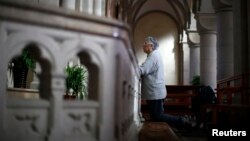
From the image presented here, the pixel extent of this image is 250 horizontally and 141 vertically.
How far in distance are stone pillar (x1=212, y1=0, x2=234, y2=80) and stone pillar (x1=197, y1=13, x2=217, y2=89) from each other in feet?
12.2

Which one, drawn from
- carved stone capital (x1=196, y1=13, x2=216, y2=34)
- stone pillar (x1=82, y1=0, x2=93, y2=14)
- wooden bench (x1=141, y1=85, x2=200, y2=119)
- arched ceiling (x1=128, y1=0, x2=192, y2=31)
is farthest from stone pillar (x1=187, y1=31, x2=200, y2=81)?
stone pillar (x1=82, y1=0, x2=93, y2=14)

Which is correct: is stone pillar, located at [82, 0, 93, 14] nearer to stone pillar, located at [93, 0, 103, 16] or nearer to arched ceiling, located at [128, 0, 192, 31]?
stone pillar, located at [93, 0, 103, 16]

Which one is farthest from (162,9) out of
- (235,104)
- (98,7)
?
(235,104)

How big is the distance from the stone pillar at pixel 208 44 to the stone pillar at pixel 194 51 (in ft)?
15.7

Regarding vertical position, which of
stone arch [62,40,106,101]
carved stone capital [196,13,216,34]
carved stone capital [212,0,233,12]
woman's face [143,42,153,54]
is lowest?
stone arch [62,40,106,101]

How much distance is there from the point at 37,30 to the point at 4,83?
29 centimetres

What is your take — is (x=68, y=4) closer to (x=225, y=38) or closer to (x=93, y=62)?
(x=225, y=38)

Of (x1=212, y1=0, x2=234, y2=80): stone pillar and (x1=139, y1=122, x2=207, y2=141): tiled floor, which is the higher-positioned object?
(x1=212, y1=0, x2=234, y2=80): stone pillar

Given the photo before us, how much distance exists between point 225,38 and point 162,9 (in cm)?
1422

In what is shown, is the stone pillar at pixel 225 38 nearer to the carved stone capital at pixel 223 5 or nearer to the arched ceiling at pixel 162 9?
the carved stone capital at pixel 223 5

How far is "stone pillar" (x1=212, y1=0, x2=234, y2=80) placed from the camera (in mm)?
8914

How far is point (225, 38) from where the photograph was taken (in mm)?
8953

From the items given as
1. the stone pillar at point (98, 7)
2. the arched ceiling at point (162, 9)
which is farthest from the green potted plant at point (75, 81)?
the arched ceiling at point (162, 9)

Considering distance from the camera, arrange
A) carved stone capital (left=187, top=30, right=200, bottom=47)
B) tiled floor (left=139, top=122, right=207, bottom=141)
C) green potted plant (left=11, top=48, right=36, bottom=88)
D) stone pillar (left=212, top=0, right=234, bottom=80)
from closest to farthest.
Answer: tiled floor (left=139, top=122, right=207, bottom=141)
green potted plant (left=11, top=48, right=36, bottom=88)
stone pillar (left=212, top=0, right=234, bottom=80)
carved stone capital (left=187, top=30, right=200, bottom=47)
